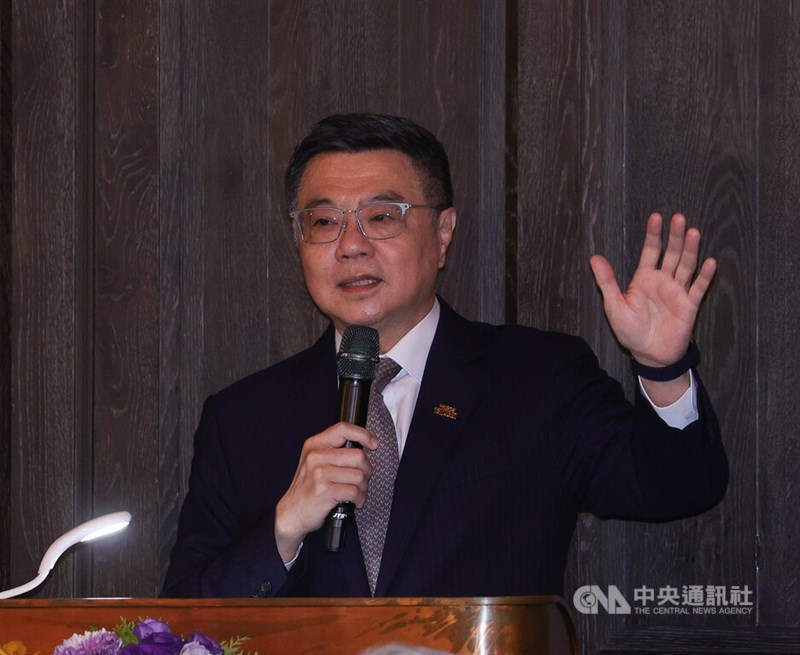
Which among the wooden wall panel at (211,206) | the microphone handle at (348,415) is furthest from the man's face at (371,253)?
the microphone handle at (348,415)

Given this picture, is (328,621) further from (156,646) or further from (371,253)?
(371,253)

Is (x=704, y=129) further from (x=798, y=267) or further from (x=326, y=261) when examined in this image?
(x=326, y=261)

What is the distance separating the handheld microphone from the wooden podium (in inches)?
22.4

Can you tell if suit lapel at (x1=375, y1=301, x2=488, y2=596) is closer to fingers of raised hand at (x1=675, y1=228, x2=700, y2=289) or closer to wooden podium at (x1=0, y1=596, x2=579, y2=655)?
fingers of raised hand at (x1=675, y1=228, x2=700, y2=289)

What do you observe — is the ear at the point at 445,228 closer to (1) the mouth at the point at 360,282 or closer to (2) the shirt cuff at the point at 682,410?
(1) the mouth at the point at 360,282

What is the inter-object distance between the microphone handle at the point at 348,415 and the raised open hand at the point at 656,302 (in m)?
0.45

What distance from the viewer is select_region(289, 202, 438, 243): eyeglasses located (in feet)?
7.37

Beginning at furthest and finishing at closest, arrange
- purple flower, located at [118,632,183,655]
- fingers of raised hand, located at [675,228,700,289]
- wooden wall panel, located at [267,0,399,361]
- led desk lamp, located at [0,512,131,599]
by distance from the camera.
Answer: wooden wall panel, located at [267,0,399,361]
fingers of raised hand, located at [675,228,700,289]
led desk lamp, located at [0,512,131,599]
purple flower, located at [118,632,183,655]

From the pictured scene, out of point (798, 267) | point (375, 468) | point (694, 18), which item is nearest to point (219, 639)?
point (375, 468)

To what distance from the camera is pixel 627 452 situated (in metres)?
2.15

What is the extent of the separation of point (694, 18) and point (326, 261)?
95 cm

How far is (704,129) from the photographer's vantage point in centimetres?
237

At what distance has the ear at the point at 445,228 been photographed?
236 centimetres

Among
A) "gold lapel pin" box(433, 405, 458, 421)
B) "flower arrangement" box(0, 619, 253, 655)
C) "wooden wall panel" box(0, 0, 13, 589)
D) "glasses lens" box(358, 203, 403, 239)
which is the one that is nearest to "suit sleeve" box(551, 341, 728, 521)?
"gold lapel pin" box(433, 405, 458, 421)
